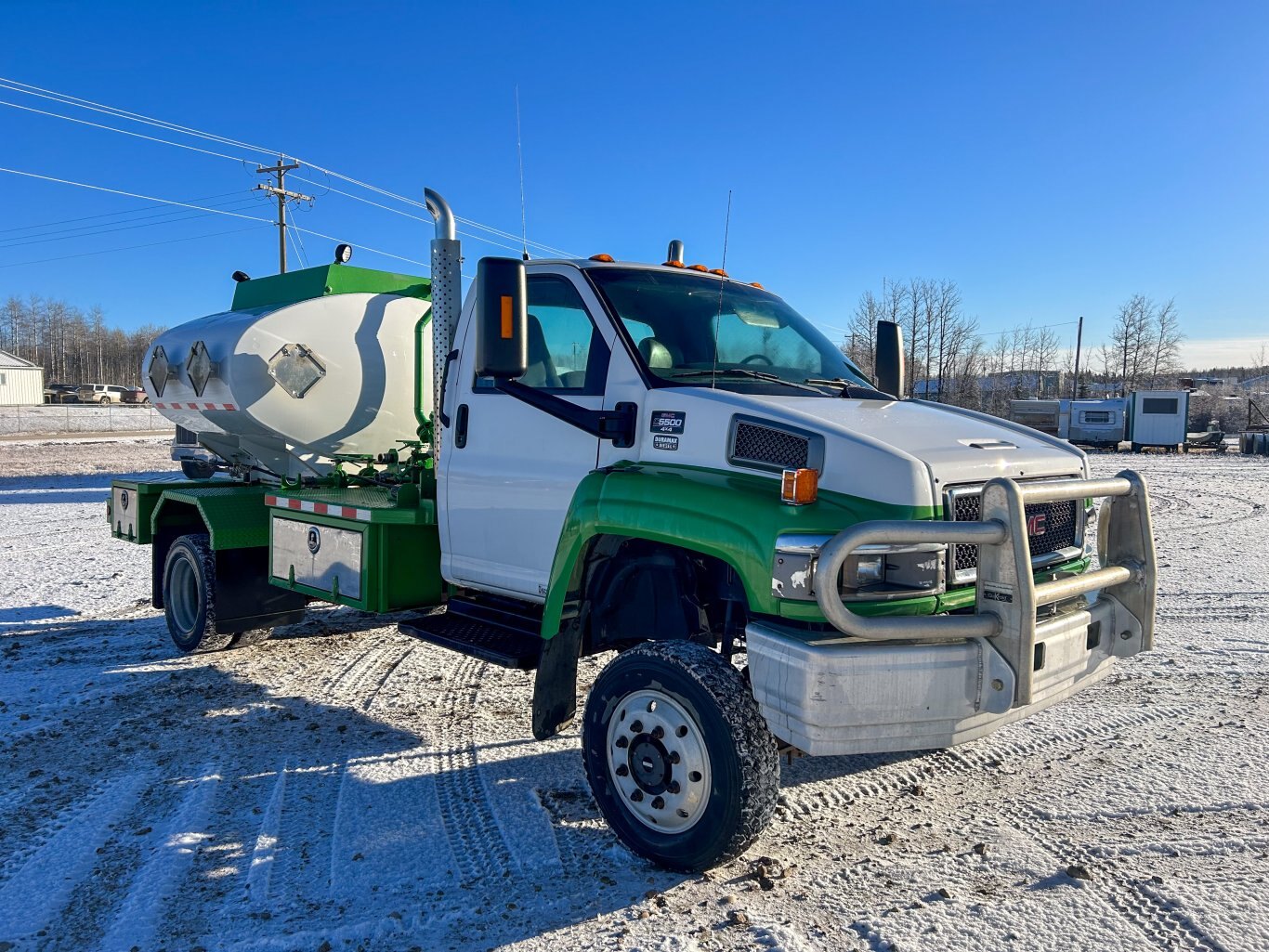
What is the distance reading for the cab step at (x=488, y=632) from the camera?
14.4 feet

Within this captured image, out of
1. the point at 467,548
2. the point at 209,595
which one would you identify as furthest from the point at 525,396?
the point at 209,595

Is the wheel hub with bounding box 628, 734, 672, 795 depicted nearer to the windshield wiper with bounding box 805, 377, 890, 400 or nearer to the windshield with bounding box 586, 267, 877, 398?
the windshield with bounding box 586, 267, 877, 398

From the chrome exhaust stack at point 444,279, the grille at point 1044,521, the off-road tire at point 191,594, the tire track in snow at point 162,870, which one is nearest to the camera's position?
the tire track in snow at point 162,870

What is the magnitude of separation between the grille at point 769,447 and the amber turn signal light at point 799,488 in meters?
0.18

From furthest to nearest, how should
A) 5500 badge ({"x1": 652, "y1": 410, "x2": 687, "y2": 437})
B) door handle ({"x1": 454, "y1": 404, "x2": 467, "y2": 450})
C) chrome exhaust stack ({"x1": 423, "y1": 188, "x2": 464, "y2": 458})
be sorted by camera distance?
chrome exhaust stack ({"x1": 423, "y1": 188, "x2": 464, "y2": 458}) < door handle ({"x1": 454, "y1": 404, "x2": 467, "y2": 450}) < 5500 badge ({"x1": 652, "y1": 410, "x2": 687, "y2": 437})

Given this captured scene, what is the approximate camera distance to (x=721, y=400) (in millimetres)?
3791

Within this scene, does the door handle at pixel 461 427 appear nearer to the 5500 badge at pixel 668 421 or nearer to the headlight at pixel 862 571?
the 5500 badge at pixel 668 421

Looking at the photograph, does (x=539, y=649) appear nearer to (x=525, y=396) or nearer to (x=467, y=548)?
(x=467, y=548)

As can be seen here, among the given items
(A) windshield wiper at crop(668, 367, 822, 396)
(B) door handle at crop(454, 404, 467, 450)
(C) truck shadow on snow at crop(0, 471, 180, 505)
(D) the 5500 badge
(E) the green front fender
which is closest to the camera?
(E) the green front fender

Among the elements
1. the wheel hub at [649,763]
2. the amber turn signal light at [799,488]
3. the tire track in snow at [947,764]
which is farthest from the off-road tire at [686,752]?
the tire track in snow at [947,764]

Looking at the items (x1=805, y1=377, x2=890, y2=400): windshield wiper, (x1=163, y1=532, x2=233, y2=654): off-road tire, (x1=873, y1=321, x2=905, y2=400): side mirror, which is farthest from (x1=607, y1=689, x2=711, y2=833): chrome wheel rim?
(x1=163, y1=532, x2=233, y2=654): off-road tire

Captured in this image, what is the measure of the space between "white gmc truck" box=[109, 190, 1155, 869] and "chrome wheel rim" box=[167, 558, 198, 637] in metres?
1.21

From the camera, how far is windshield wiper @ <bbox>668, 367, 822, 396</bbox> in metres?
4.17

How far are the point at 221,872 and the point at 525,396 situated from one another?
2377mm
